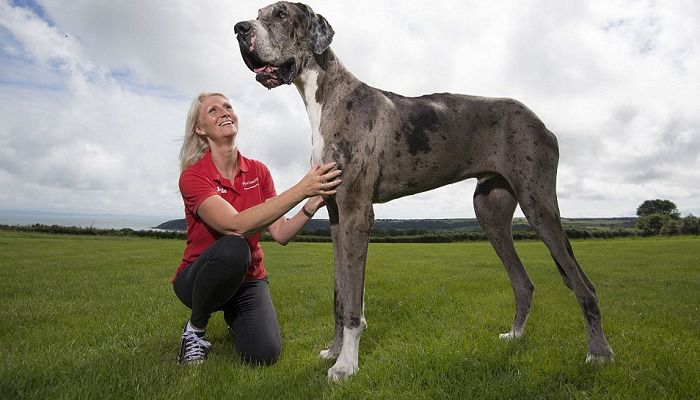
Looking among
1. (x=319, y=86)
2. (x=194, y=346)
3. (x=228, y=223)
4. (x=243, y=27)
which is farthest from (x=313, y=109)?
(x=194, y=346)

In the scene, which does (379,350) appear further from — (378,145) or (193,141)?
(193,141)

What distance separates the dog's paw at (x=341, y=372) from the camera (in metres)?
3.88

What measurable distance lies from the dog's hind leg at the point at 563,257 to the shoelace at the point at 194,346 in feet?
11.9

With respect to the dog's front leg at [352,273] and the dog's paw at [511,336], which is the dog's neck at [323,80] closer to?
the dog's front leg at [352,273]

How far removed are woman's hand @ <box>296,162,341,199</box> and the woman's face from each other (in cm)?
160

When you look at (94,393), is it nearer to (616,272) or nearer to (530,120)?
(530,120)

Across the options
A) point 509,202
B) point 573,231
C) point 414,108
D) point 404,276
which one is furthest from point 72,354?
point 573,231

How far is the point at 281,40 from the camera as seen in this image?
3.90m

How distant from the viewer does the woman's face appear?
5.10m

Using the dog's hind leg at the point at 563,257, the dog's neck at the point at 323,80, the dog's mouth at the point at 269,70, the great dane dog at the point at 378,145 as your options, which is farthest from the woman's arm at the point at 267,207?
the dog's hind leg at the point at 563,257

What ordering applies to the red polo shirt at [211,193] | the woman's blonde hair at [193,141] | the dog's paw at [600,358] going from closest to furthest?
the dog's paw at [600,358] < the red polo shirt at [211,193] < the woman's blonde hair at [193,141]

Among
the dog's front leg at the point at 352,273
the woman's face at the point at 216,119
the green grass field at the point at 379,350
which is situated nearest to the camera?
the green grass field at the point at 379,350

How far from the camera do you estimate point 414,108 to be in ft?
14.3

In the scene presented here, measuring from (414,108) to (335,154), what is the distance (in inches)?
38.3
